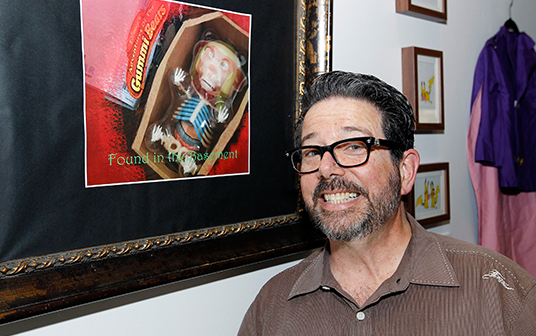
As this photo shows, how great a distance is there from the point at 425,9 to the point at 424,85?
0.26m

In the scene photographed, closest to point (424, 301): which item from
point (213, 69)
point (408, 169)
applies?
point (408, 169)

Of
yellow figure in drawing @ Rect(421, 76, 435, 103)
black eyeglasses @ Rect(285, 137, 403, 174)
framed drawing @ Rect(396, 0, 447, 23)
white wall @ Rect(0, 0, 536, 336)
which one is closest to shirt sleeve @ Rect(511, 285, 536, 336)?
black eyeglasses @ Rect(285, 137, 403, 174)

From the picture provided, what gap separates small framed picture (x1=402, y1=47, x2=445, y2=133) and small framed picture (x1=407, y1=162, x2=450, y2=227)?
0.15 m

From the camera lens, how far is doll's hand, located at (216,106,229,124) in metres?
1.00

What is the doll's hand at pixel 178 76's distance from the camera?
91 centimetres

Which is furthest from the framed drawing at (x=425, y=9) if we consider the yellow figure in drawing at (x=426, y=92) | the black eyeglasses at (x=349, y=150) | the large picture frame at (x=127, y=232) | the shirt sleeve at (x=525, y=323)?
the shirt sleeve at (x=525, y=323)

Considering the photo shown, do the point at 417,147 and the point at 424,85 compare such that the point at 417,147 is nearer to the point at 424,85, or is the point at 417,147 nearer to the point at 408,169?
the point at 424,85

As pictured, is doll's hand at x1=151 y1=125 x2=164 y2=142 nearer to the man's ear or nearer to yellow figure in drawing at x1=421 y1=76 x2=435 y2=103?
the man's ear

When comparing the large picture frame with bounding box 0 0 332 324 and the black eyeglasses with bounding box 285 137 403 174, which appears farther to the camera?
the black eyeglasses with bounding box 285 137 403 174

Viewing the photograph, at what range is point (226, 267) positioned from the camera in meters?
1.00

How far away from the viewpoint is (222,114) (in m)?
1.00

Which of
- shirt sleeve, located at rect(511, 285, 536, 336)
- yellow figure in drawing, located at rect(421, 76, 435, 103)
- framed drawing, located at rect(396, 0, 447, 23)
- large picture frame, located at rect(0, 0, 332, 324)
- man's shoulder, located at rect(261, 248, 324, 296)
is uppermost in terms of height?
framed drawing, located at rect(396, 0, 447, 23)

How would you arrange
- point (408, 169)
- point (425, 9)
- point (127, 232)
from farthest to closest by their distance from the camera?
point (425, 9) → point (408, 169) → point (127, 232)

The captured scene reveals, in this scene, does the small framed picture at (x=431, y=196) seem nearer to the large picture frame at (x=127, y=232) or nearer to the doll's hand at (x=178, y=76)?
the large picture frame at (x=127, y=232)
